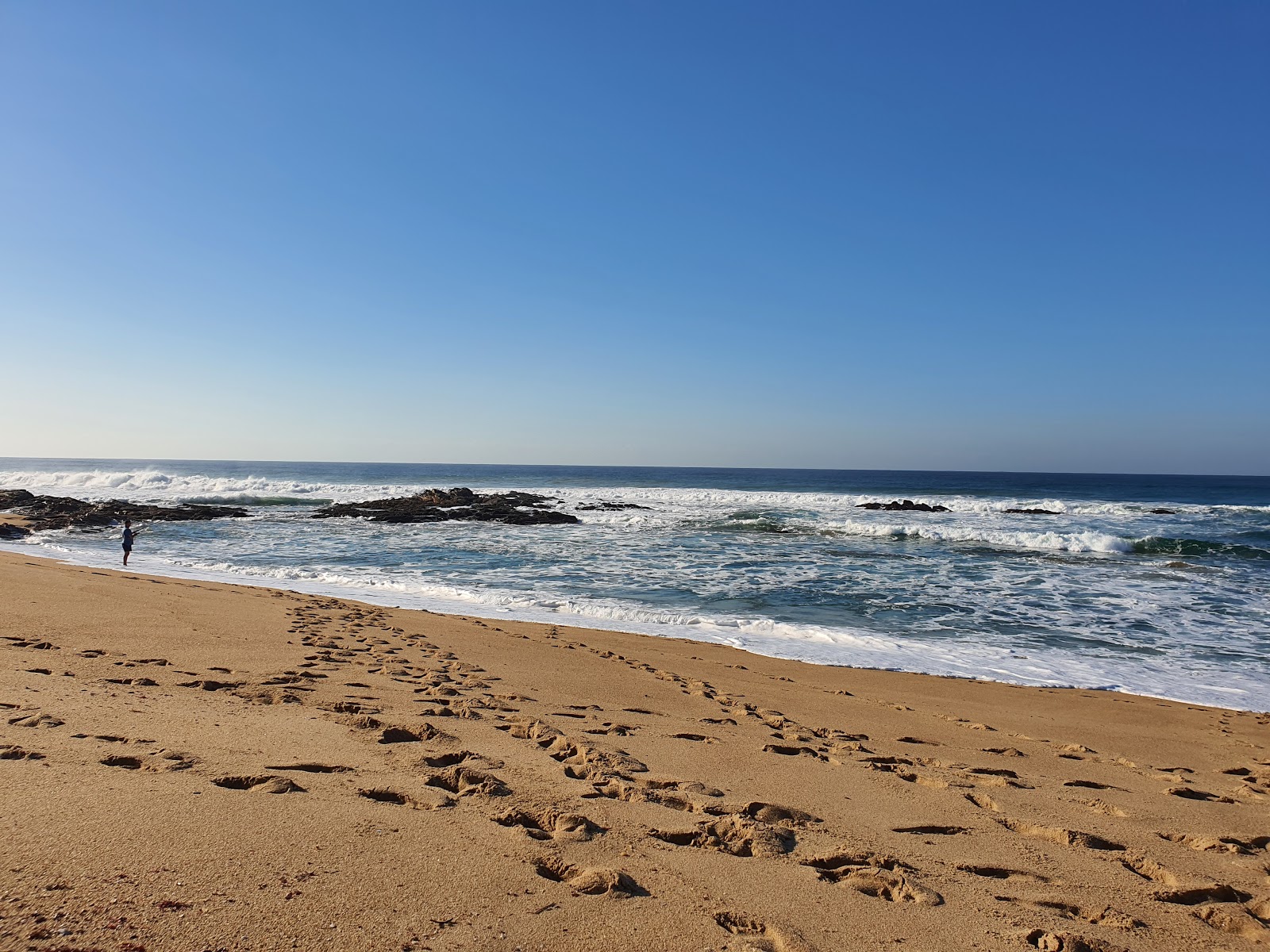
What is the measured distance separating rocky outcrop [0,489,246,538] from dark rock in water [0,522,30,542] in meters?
0.57

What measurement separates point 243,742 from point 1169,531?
116 ft

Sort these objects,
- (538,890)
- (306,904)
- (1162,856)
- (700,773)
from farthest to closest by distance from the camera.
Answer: (700,773) < (1162,856) < (538,890) < (306,904)

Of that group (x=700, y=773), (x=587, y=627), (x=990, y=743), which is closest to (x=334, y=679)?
(x=700, y=773)

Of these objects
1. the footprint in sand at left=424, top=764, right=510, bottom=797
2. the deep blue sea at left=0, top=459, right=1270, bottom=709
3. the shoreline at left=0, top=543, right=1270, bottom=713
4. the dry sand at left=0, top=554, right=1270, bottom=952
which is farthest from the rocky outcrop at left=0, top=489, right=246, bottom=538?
the footprint in sand at left=424, top=764, right=510, bottom=797

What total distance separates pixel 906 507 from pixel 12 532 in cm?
3992

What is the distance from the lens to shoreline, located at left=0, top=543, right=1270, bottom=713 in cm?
803

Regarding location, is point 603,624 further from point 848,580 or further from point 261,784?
point 261,784

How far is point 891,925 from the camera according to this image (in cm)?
249

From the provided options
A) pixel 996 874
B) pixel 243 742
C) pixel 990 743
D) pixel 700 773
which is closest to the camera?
pixel 996 874

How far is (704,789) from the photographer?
3.79m

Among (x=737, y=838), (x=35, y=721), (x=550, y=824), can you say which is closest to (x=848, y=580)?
(x=737, y=838)

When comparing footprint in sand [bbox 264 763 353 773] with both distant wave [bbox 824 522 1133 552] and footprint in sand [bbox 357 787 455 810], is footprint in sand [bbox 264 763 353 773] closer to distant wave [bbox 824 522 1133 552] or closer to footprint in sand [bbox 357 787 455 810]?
footprint in sand [bbox 357 787 455 810]

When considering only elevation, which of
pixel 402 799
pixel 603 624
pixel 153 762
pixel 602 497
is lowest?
pixel 603 624

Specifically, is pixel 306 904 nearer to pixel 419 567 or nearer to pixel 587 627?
pixel 587 627
